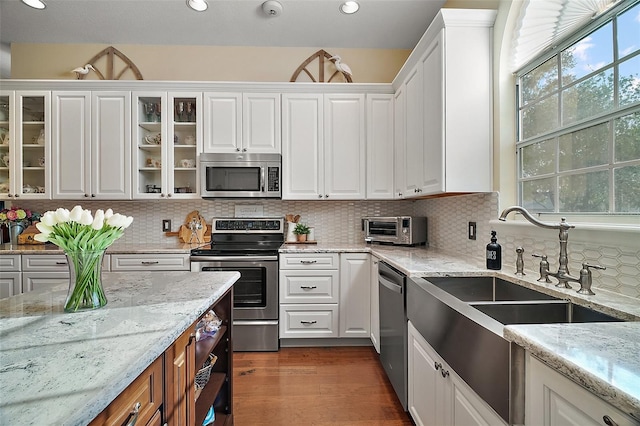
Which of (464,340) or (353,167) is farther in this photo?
(353,167)

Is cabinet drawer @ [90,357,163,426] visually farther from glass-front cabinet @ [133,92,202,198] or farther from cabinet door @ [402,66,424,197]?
glass-front cabinet @ [133,92,202,198]

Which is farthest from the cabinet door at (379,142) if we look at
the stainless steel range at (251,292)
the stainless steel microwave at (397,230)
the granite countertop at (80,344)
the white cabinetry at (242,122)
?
the granite countertop at (80,344)

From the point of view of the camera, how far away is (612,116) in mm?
1289

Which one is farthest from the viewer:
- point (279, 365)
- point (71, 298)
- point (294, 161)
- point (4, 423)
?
point (294, 161)

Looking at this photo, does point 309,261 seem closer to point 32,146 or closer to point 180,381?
point 180,381

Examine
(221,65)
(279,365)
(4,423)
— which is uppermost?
(221,65)

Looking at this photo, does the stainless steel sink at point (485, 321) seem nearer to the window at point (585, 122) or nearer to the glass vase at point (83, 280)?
the window at point (585, 122)

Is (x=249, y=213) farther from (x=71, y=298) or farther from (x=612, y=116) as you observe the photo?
(x=612, y=116)

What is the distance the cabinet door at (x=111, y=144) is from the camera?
2871 millimetres

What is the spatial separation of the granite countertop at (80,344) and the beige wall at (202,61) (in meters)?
2.70

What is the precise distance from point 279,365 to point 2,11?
401 centimetres

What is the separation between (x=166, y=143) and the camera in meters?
2.90

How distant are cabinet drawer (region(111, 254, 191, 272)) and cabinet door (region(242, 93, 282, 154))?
1.18 m

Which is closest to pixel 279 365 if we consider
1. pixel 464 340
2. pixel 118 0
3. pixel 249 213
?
pixel 249 213
